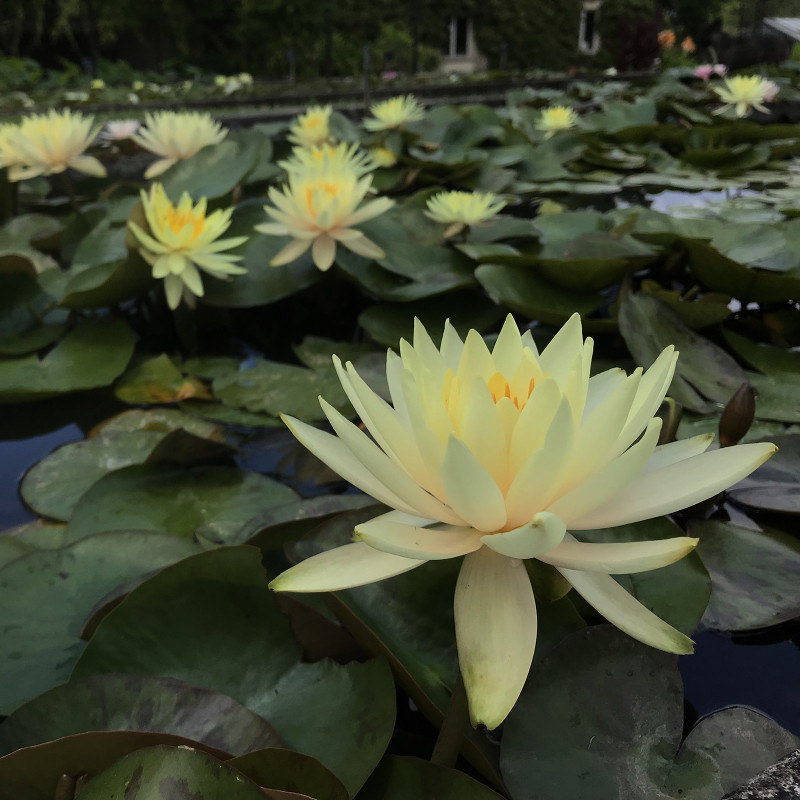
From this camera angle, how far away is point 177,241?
1.16 metres

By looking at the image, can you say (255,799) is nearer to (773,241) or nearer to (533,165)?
(773,241)

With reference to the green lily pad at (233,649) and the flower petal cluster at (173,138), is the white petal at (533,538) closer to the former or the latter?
the green lily pad at (233,649)

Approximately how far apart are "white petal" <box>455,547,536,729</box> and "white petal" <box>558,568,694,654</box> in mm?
36

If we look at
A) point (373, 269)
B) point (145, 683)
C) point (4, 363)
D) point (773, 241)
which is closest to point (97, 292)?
point (4, 363)

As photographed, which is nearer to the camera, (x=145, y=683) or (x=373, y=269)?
(x=145, y=683)

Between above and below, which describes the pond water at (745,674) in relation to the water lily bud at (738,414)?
below

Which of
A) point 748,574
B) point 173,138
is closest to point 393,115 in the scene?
point 173,138

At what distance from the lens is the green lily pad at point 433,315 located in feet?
4.03

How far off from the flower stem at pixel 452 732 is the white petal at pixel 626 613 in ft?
0.34

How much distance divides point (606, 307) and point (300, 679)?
1117 mm

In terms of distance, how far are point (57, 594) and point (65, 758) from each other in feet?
0.86

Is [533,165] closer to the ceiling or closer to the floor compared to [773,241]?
closer to the floor

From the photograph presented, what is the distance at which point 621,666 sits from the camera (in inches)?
19.0

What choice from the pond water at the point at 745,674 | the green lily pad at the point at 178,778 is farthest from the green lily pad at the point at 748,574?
the green lily pad at the point at 178,778
